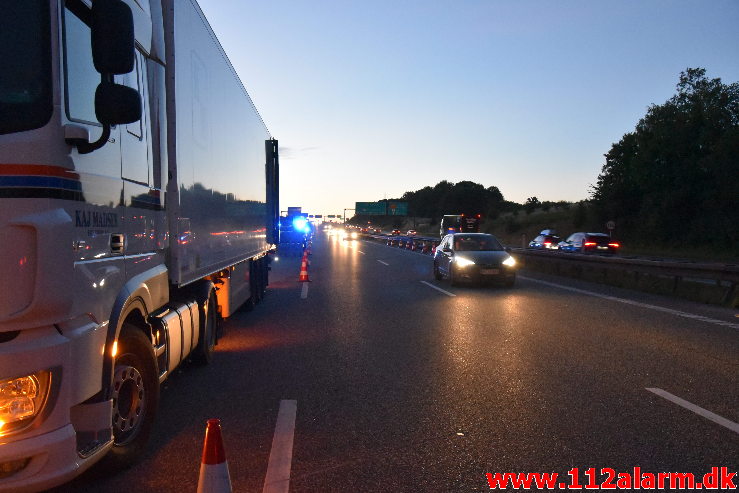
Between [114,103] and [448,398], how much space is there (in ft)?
13.3

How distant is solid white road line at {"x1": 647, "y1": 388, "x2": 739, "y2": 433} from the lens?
5500 millimetres

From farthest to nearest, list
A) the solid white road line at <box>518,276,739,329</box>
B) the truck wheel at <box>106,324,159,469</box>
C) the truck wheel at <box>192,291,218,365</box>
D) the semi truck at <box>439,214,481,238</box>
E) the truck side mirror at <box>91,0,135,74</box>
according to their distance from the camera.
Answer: the semi truck at <box>439,214,481,238</box> < the solid white road line at <box>518,276,739,329</box> < the truck wheel at <box>192,291,218,365</box> < the truck wheel at <box>106,324,159,469</box> < the truck side mirror at <box>91,0,135,74</box>

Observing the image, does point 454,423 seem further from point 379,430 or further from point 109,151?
point 109,151

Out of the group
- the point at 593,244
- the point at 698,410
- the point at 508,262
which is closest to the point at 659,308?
the point at 508,262

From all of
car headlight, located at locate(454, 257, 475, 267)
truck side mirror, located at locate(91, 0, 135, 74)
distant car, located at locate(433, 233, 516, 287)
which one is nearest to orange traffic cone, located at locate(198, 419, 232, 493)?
truck side mirror, located at locate(91, 0, 135, 74)

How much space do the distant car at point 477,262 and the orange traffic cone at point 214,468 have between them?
14627 millimetres

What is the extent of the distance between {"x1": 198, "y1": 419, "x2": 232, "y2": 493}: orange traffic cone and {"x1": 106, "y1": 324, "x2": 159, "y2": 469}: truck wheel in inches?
43.3

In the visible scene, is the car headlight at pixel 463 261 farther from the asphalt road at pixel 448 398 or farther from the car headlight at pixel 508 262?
the asphalt road at pixel 448 398

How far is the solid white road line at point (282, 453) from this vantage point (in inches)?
167

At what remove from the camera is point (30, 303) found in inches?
136

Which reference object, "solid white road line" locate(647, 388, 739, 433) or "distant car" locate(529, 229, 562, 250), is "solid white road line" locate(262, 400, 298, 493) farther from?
"distant car" locate(529, 229, 562, 250)

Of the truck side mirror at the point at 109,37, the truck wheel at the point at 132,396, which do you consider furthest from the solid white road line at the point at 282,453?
the truck side mirror at the point at 109,37

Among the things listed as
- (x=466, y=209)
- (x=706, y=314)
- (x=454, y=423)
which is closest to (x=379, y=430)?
(x=454, y=423)

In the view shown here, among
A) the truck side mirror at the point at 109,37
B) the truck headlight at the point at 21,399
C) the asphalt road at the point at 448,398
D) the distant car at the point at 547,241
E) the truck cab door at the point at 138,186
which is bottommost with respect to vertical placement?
the distant car at the point at 547,241
